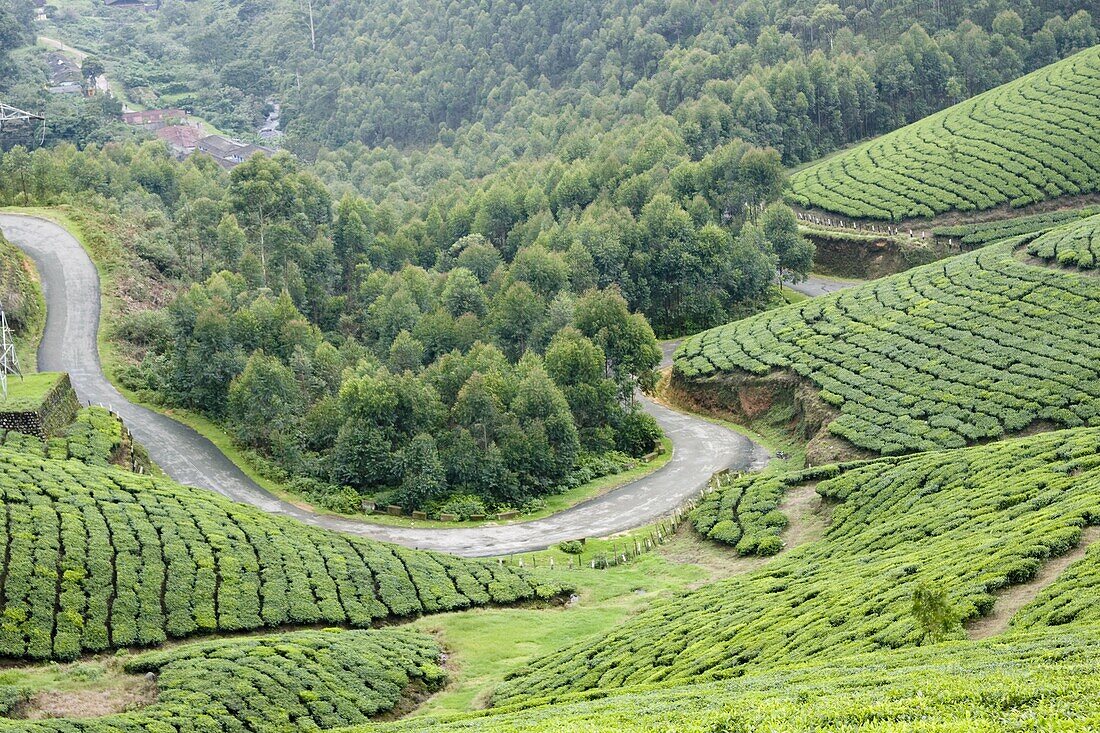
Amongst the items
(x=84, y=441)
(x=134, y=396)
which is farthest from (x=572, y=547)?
(x=134, y=396)

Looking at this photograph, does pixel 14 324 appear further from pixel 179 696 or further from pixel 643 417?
pixel 179 696

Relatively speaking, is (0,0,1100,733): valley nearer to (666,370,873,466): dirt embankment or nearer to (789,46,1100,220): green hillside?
(666,370,873,466): dirt embankment

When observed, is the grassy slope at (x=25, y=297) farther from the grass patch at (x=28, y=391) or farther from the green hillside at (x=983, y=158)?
the green hillside at (x=983, y=158)

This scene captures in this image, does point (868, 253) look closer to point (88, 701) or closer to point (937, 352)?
point (937, 352)

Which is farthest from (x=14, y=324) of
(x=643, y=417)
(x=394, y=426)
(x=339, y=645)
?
(x=339, y=645)

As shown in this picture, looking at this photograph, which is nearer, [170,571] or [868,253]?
[170,571]
